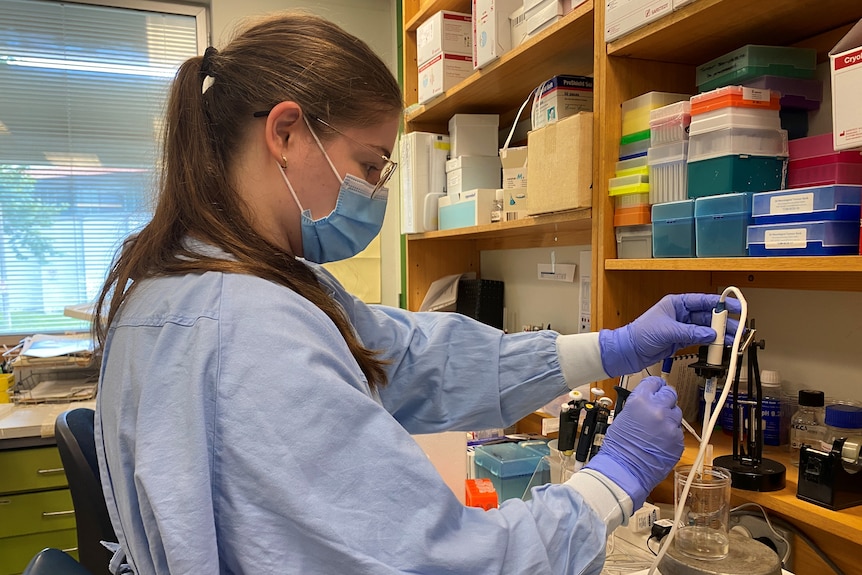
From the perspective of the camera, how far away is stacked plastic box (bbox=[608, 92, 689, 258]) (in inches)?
44.1

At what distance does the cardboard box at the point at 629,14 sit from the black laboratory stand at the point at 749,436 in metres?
0.55

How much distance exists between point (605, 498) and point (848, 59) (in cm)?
63

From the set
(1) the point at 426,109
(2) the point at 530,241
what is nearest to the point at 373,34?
(1) the point at 426,109

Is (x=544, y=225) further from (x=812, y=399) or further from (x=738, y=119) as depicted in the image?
(x=812, y=399)

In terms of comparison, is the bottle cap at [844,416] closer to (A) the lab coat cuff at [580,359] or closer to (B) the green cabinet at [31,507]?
(A) the lab coat cuff at [580,359]

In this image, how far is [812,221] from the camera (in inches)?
33.1

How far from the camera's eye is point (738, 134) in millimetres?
959

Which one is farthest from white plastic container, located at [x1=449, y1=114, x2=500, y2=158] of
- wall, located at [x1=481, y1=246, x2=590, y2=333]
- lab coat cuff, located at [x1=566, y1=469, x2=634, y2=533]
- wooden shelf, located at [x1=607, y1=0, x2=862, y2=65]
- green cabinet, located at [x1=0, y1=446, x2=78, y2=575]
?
green cabinet, located at [x1=0, y1=446, x2=78, y2=575]

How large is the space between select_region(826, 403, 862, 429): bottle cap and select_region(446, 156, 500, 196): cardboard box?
44.8 inches

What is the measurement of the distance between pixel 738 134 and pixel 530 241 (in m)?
0.98

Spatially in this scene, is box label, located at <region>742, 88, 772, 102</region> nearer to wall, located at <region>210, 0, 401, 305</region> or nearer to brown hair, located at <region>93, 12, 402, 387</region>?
brown hair, located at <region>93, 12, 402, 387</region>

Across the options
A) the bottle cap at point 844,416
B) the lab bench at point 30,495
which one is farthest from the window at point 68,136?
the bottle cap at point 844,416

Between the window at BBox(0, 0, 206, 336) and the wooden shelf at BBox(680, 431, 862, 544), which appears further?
the window at BBox(0, 0, 206, 336)

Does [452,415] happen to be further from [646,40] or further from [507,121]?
[507,121]
